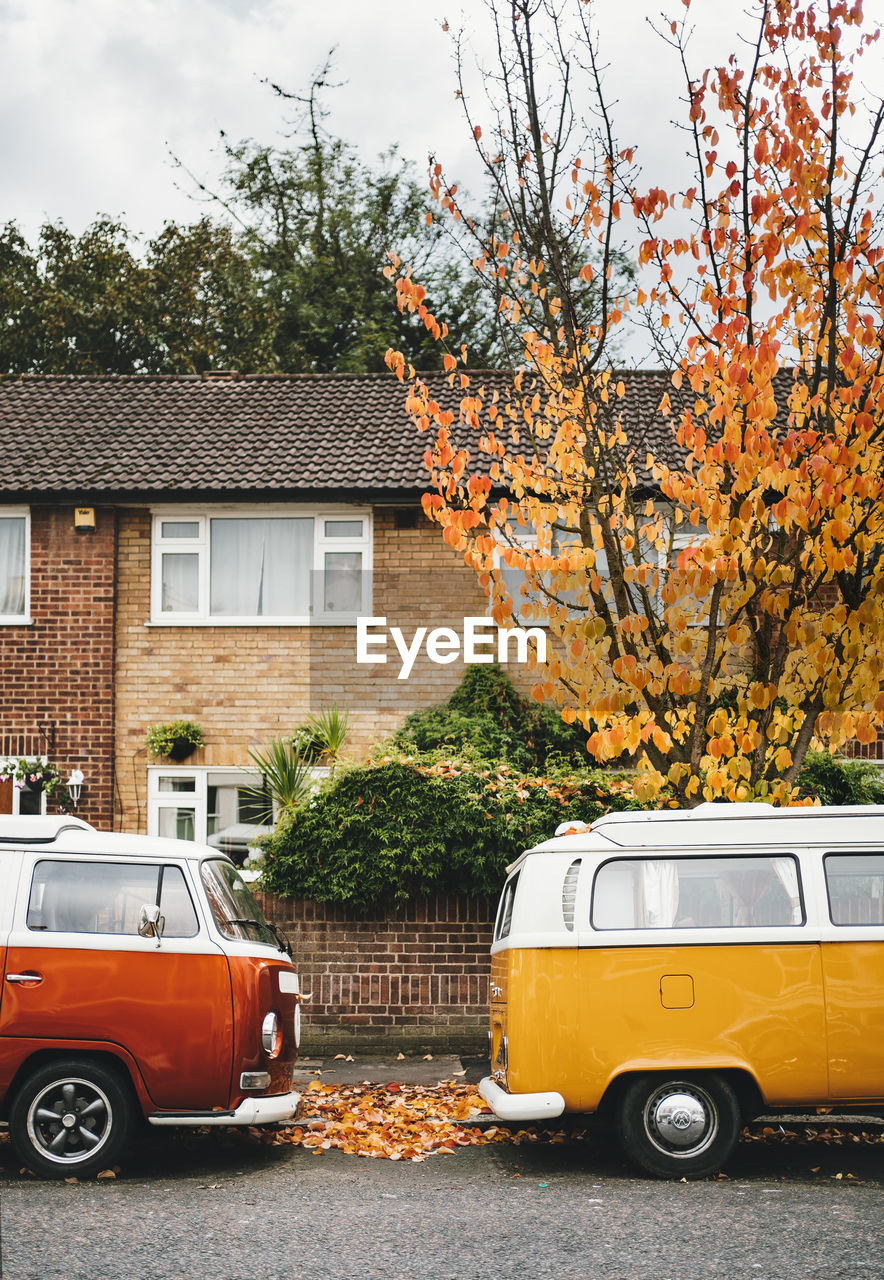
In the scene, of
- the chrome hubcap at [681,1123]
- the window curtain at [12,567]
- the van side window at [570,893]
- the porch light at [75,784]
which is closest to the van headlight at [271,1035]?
the van side window at [570,893]

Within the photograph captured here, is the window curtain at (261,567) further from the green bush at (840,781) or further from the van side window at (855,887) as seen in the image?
the van side window at (855,887)

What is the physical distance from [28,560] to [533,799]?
7897mm

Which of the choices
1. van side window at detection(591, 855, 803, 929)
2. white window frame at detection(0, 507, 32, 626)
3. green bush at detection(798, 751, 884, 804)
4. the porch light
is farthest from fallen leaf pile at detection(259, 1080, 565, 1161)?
white window frame at detection(0, 507, 32, 626)

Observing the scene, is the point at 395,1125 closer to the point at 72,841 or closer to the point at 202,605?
the point at 72,841

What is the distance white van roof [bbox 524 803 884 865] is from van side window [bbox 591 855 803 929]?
0.36 ft

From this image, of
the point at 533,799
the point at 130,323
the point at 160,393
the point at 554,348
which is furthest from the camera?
the point at 130,323

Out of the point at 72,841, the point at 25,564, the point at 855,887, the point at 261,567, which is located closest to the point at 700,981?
the point at 855,887

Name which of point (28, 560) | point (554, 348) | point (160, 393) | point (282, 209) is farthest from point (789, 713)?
point (282, 209)

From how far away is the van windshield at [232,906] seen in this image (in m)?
7.62

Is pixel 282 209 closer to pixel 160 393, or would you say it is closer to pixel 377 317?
pixel 377 317

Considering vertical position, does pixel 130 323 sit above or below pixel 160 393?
above

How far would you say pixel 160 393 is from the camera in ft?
63.2

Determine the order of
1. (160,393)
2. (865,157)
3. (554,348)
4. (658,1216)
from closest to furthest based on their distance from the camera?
(658,1216), (865,157), (554,348), (160,393)

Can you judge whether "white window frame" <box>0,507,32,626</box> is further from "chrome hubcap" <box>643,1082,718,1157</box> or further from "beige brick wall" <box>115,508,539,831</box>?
"chrome hubcap" <box>643,1082,718,1157</box>
